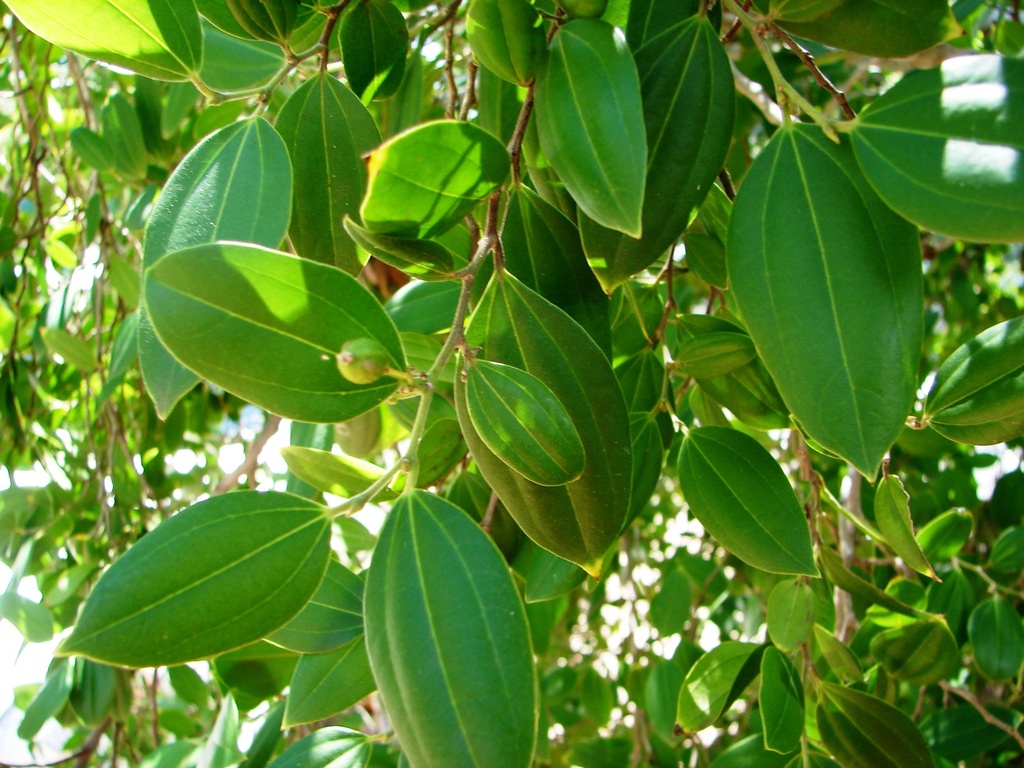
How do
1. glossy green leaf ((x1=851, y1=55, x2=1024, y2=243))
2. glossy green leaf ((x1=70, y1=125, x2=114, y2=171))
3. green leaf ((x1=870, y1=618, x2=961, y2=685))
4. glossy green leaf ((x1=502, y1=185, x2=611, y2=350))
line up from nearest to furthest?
1. glossy green leaf ((x1=851, y1=55, x2=1024, y2=243))
2. glossy green leaf ((x1=502, y1=185, x2=611, y2=350))
3. green leaf ((x1=870, y1=618, x2=961, y2=685))
4. glossy green leaf ((x1=70, y1=125, x2=114, y2=171))

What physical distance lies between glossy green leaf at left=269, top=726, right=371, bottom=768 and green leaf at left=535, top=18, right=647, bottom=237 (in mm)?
486

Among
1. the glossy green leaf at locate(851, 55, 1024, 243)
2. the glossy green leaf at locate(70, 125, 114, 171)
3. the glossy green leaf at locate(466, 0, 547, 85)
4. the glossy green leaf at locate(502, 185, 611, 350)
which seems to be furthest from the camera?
the glossy green leaf at locate(70, 125, 114, 171)

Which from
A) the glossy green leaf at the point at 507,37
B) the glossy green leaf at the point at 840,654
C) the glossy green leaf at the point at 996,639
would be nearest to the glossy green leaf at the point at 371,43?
the glossy green leaf at the point at 507,37

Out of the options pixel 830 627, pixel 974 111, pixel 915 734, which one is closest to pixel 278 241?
pixel 974 111

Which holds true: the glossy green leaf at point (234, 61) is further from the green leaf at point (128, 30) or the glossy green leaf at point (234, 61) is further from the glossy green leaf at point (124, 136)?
the glossy green leaf at point (124, 136)

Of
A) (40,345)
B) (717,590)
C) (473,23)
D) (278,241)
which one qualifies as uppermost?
(40,345)

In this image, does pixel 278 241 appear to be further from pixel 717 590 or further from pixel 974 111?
pixel 717 590

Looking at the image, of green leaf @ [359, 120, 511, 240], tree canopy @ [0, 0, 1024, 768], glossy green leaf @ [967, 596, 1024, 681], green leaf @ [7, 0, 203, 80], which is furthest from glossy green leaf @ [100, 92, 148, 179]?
glossy green leaf @ [967, 596, 1024, 681]

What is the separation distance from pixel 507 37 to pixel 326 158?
15 centimetres

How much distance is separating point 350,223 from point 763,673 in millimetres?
481

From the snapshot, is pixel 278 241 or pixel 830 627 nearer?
pixel 278 241

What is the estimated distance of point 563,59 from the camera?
451mm

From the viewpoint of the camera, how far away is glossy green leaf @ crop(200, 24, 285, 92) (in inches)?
28.5

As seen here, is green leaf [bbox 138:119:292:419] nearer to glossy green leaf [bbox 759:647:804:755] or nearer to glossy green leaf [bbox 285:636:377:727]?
glossy green leaf [bbox 285:636:377:727]
